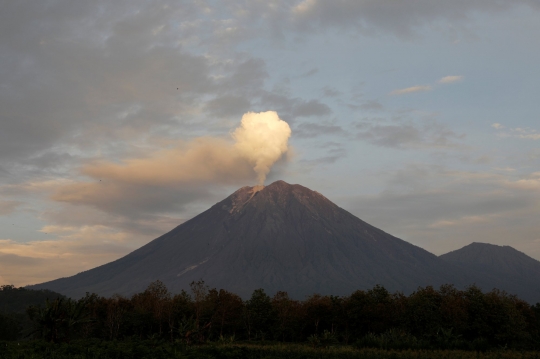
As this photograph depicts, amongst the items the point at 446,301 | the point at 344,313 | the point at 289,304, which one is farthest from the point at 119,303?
the point at 446,301

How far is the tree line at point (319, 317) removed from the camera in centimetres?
6259

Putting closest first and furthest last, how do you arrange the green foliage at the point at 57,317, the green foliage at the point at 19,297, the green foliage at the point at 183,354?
the green foliage at the point at 183,354
the green foliage at the point at 57,317
the green foliage at the point at 19,297

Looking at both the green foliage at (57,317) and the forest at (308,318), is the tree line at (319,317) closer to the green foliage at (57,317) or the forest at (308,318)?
the forest at (308,318)

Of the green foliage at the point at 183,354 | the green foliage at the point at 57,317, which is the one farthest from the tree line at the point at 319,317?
the green foliage at the point at 183,354

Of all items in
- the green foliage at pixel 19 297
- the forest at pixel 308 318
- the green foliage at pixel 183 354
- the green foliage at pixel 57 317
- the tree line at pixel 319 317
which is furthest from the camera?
the green foliage at pixel 19 297

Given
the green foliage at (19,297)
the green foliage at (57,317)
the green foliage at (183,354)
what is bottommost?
the green foliage at (183,354)

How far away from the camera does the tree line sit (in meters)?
62.6

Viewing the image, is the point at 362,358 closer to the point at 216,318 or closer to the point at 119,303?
the point at 216,318

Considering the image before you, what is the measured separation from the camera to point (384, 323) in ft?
223

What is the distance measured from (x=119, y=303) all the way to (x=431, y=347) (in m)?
48.9

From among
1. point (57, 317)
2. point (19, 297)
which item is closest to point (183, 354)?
point (57, 317)

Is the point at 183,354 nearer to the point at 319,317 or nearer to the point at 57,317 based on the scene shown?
the point at 57,317

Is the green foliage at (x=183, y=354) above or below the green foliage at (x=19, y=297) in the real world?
below

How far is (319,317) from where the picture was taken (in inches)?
2776
